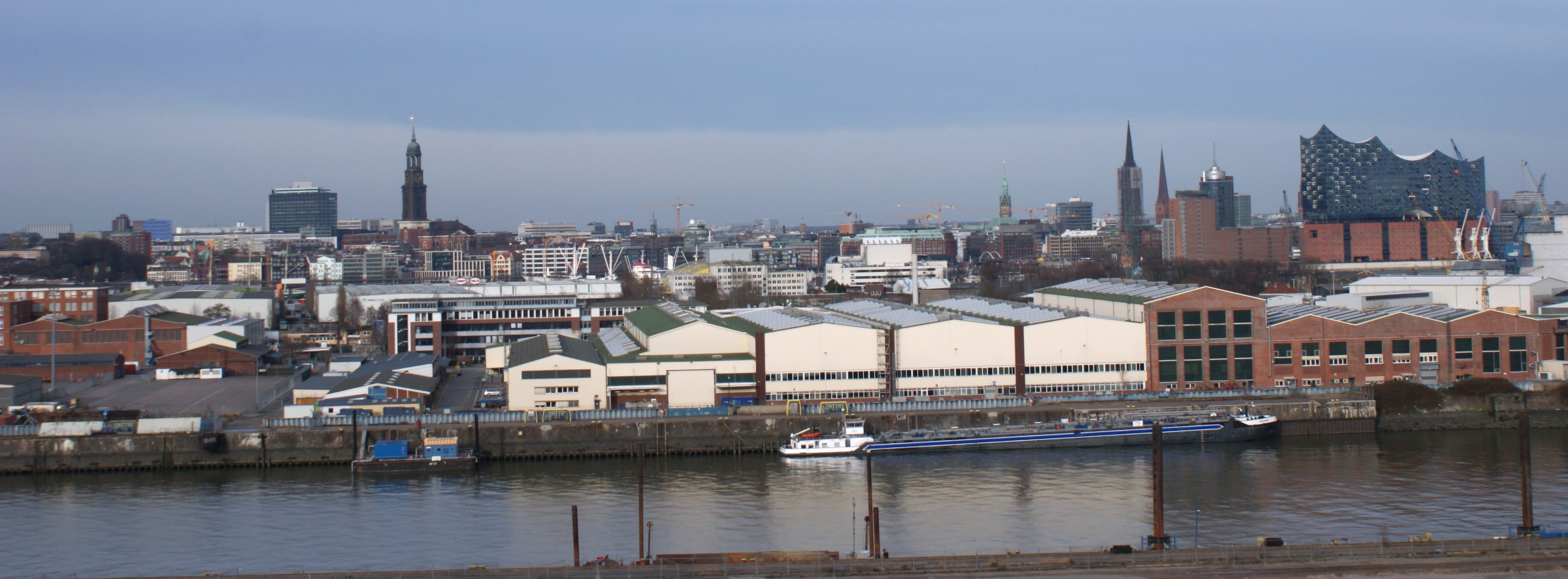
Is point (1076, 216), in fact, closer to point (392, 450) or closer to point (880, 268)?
point (880, 268)

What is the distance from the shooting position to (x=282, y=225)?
374ft

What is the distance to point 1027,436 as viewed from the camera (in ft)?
48.1

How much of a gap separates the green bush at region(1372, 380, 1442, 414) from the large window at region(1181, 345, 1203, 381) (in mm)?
2147

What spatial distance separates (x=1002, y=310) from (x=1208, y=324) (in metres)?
3.71

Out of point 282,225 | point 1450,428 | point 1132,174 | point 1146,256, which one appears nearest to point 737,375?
point 1450,428

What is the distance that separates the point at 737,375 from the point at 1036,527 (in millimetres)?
6607

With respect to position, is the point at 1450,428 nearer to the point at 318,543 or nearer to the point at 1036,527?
the point at 1036,527

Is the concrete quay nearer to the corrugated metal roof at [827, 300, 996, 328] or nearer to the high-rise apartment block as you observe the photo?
the corrugated metal roof at [827, 300, 996, 328]

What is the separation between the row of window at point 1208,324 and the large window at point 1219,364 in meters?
0.11

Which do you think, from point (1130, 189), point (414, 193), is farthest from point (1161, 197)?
point (414, 193)

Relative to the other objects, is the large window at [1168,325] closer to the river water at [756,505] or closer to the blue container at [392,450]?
the river water at [756,505]

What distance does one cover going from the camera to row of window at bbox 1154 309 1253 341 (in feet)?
56.4

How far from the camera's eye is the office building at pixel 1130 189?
106312 millimetres

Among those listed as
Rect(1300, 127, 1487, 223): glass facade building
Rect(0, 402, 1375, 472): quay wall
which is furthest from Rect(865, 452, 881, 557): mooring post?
Rect(1300, 127, 1487, 223): glass facade building
